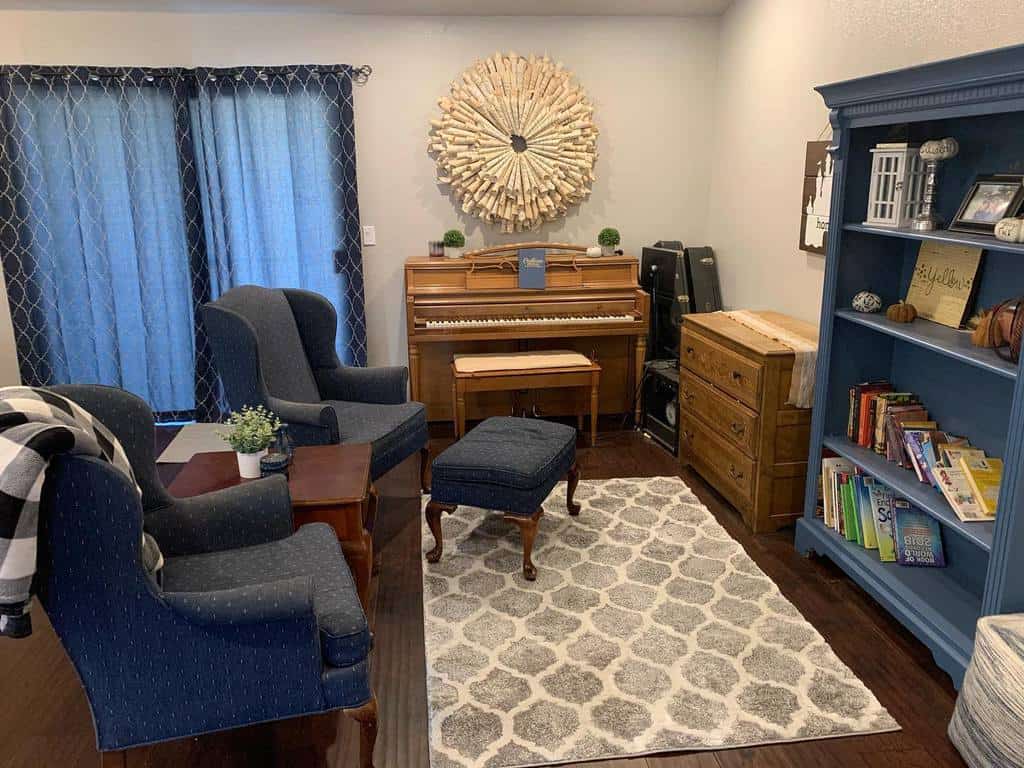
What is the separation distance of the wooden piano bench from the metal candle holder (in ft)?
6.35

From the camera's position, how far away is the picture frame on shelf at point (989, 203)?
7.64 ft

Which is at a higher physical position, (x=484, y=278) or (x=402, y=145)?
(x=402, y=145)

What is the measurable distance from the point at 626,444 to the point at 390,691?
242 cm

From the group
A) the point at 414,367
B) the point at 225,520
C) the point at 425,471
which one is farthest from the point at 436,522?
the point at 414,367

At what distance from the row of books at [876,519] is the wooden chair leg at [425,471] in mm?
1770

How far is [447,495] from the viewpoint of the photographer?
3.09 meters

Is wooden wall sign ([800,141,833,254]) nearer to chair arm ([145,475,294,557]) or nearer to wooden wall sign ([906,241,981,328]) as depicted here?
wooden wall sign ([906,241,981,328])

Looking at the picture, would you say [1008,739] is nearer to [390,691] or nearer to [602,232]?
[390,691]

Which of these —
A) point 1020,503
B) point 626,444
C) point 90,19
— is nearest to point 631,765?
point 1020,503

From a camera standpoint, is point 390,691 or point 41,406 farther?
point 390,691

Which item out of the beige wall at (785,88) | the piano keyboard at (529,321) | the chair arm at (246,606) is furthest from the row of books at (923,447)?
the chair arm at (246,606)

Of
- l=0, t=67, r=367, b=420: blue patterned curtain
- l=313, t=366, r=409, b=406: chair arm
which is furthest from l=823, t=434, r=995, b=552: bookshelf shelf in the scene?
l=0, t=67, r=367, b=420: blue patterned curtain

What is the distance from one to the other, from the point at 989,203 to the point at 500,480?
6.06 feet

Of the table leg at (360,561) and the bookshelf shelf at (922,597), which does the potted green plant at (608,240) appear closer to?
the bookshelf shelf at (922,597)
